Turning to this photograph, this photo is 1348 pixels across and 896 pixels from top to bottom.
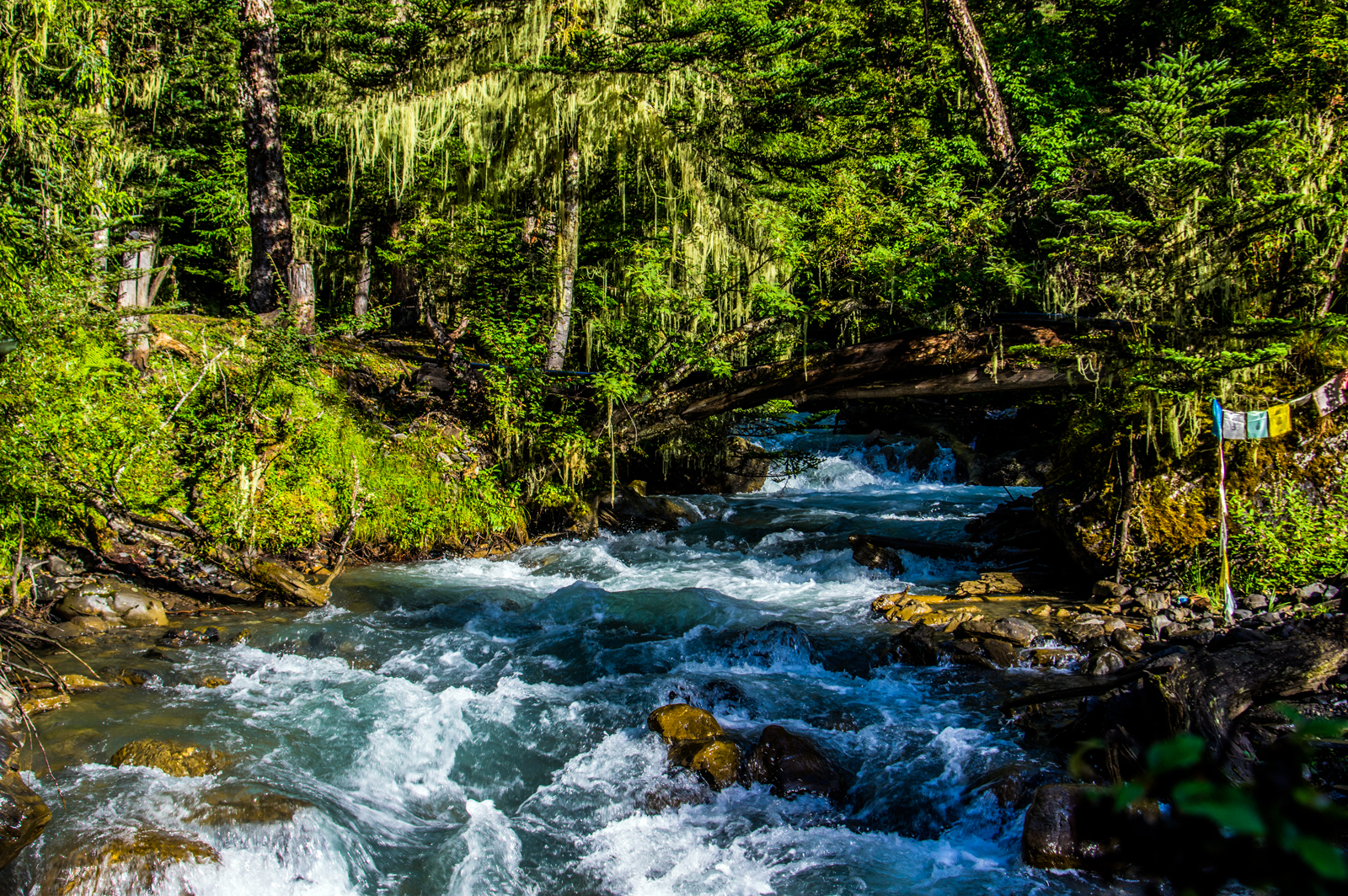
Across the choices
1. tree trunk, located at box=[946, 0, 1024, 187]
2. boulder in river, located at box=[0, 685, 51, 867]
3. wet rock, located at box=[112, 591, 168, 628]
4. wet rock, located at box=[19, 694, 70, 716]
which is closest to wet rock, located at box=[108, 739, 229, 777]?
boulder in river, located at box=[0, 685, 51, 867]

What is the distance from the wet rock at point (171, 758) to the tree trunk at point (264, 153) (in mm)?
7304

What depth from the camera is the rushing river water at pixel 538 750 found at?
166 inches

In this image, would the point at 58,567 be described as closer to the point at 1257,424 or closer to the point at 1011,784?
the point at 1011,784

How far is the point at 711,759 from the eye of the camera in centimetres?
521

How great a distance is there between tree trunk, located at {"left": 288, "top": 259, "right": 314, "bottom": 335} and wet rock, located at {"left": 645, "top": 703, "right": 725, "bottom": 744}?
24.5 ft

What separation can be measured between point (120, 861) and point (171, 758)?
41.2 inches

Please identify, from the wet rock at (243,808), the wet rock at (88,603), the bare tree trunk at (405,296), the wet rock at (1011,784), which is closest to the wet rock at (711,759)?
the wet rock at (1011,784)

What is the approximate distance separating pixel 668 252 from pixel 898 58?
392 inches

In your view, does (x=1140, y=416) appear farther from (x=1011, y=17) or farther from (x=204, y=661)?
(x=1011, y=17)

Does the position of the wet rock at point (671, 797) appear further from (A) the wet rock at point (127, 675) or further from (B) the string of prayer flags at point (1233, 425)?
(B) the string of prayer flags at point (1233, 425)

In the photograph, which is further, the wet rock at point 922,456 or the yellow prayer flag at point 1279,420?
the wet rock at point 922,456

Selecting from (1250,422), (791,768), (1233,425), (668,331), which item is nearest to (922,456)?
(668,331)

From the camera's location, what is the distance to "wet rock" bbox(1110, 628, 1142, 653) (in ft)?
21.7

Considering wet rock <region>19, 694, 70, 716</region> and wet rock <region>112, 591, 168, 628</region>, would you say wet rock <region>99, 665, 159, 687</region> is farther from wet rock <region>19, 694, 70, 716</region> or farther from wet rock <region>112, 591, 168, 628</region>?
wet rock <region>112, 591, 168, 628</region>
